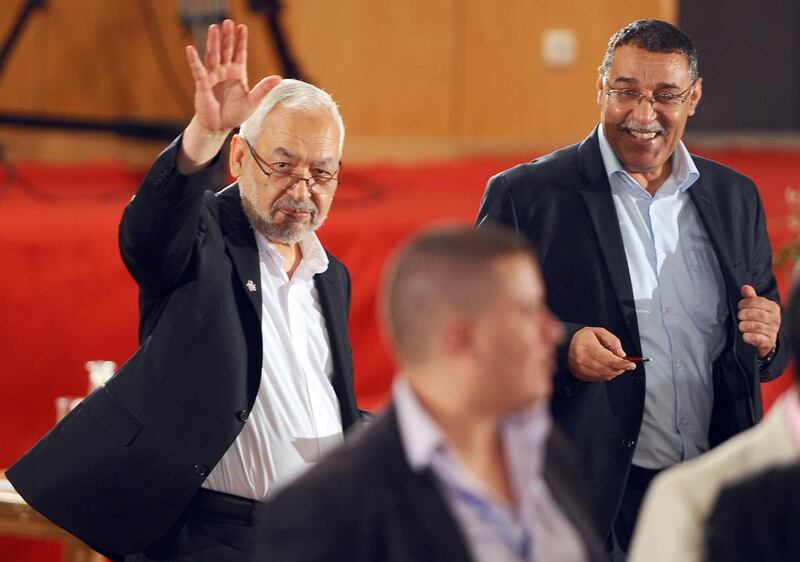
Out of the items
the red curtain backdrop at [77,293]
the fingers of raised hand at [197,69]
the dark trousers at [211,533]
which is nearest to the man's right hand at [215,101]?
the fingers of raised hand at [197,69]

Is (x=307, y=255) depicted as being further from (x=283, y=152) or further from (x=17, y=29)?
(x=17, y=29)

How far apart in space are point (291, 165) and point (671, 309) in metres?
0.77

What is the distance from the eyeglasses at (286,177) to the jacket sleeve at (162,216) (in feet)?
0.70

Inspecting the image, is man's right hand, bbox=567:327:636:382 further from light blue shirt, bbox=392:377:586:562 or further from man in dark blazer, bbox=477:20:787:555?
light blue shirt, bbox=392:377:586:562

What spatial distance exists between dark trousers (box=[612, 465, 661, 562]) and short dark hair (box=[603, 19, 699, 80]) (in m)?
0.78

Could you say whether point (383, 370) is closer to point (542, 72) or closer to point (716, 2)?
point (542, 72)

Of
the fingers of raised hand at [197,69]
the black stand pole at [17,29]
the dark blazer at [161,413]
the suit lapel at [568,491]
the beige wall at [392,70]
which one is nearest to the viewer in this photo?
the suit lapel at [568,491]

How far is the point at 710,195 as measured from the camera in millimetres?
2719

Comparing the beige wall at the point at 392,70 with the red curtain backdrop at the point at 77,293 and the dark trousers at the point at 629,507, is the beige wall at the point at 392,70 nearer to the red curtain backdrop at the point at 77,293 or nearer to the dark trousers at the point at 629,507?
the red curtain backdrop at the point at 77,293

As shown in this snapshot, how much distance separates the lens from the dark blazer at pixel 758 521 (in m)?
1.42

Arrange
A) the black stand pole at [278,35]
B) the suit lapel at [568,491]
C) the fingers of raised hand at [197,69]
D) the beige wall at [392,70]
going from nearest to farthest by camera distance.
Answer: the suit lapel at [568,491]
the fingers of raised hand at [197,69]
the black stand pole at [278,35]
the beige wall at [392,70]

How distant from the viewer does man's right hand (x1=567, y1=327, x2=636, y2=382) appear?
7.88 ft

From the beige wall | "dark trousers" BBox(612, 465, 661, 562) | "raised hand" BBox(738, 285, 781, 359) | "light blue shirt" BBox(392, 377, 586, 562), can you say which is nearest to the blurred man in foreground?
"light blue shirt" BBox(392, 377, 586, 562)

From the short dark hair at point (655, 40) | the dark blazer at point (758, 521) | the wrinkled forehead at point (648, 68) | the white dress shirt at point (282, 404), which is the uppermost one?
the short dark hair at point (655, 40)
